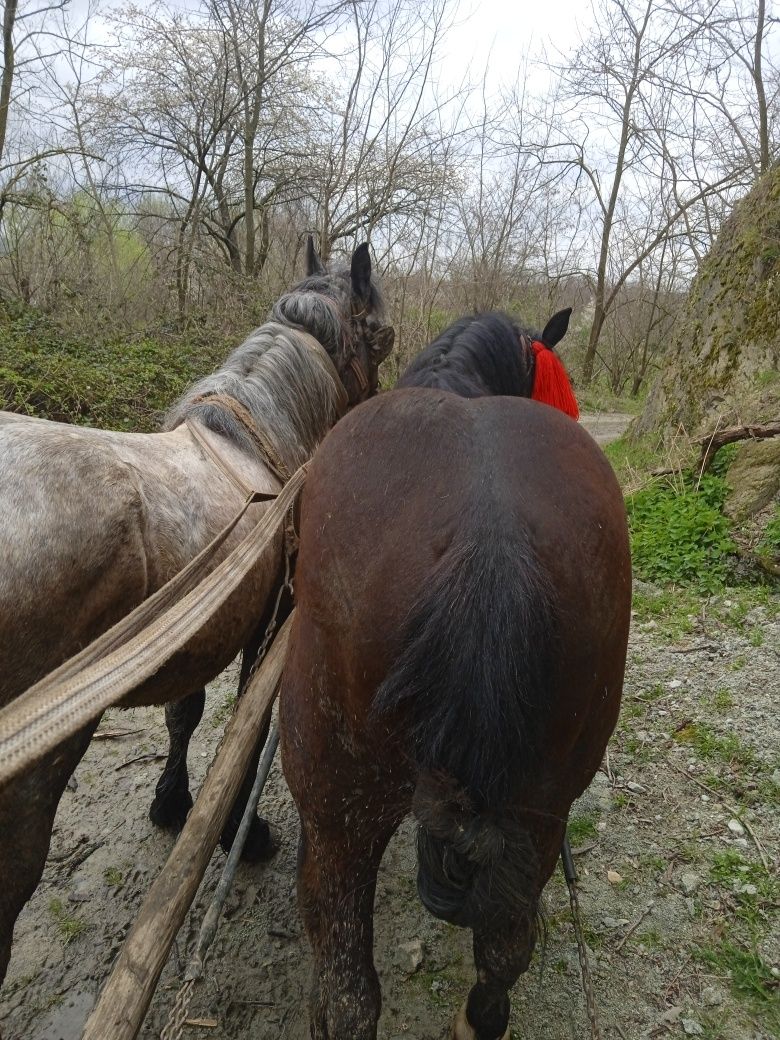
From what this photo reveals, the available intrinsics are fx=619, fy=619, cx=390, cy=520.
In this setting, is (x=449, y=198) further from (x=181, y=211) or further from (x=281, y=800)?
(x=281, y=800)

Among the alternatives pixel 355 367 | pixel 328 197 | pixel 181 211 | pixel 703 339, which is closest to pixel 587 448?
pixel 355 367

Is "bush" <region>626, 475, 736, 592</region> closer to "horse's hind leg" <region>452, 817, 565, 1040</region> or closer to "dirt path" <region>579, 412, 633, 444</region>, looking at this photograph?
"horse's hind leg" <region>452, 817, 565, 1040</region>

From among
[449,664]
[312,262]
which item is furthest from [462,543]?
[312,262]

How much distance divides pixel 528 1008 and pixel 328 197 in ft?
32.7

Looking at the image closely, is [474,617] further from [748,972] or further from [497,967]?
[748,972]

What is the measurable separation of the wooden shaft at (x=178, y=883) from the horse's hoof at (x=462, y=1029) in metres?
0.88

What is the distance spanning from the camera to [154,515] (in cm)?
168

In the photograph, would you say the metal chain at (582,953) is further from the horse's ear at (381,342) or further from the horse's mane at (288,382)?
the horse's ear at (381,342)

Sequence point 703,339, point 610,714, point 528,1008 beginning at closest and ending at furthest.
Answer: point 610,714, point 528,1008, point 703,339

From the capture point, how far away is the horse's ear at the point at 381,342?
2.84m

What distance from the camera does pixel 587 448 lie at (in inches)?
53.9

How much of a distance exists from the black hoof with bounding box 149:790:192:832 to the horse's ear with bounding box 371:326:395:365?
2.13 metres

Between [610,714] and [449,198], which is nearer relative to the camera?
[610,714]

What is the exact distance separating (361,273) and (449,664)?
2241mm
